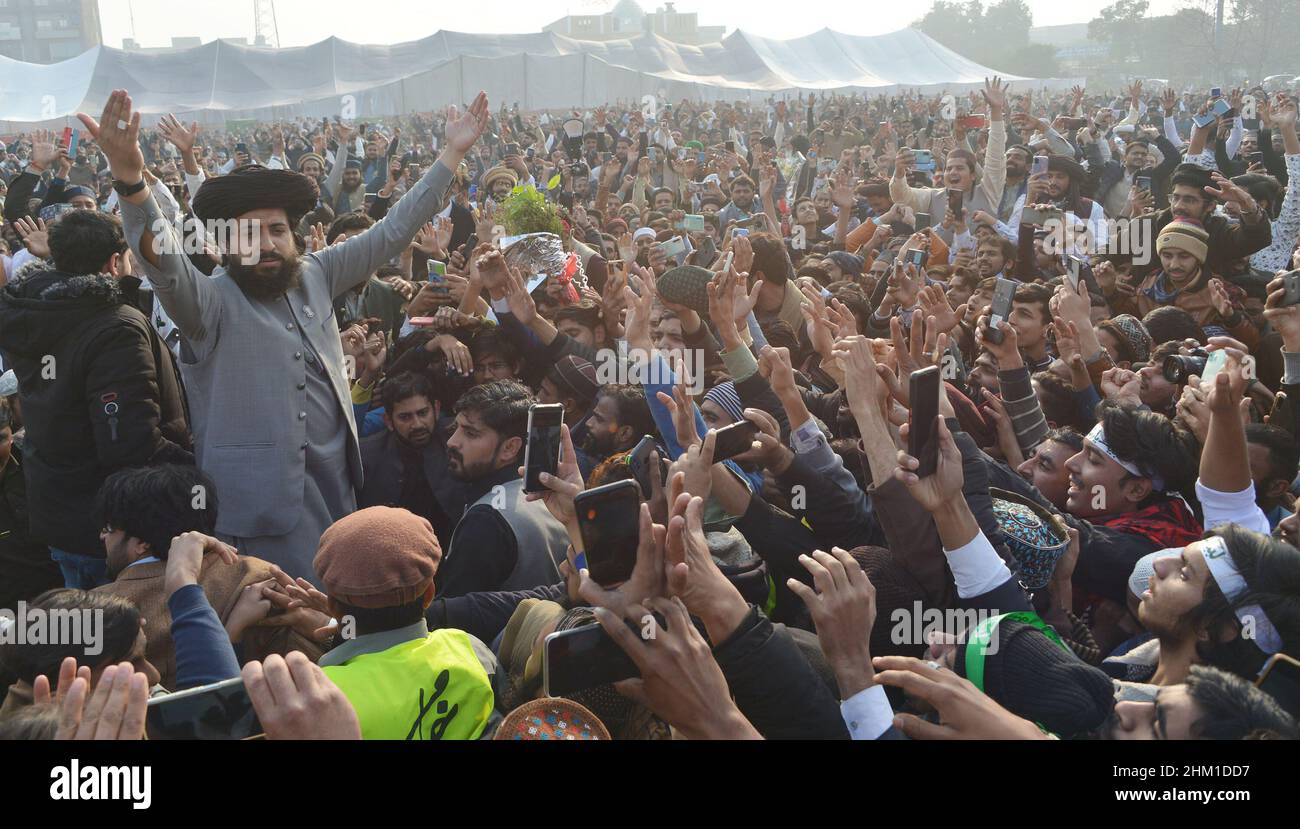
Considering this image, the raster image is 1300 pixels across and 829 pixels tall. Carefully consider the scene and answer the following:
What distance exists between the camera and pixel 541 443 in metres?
2.60

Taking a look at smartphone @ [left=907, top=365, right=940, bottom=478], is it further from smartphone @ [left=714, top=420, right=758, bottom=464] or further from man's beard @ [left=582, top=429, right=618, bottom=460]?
man's beard @ [left=582, top=429, right=618, bottom=460]

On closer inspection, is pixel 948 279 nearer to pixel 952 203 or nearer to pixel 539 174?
pixel 952 203

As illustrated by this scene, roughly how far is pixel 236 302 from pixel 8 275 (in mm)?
4333

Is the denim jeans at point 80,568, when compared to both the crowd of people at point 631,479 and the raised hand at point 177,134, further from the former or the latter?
the raised hand at point 177,134

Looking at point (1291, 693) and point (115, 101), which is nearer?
point (1291, 693)

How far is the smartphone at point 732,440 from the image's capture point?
97.4 inches

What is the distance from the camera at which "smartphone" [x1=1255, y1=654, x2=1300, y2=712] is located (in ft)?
5.94

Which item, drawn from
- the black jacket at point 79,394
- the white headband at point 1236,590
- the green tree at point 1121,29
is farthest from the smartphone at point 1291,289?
the green tree at point 1121,29

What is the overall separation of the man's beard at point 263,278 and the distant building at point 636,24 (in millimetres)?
45614

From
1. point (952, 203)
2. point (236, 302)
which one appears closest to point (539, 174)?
point (952, 203)

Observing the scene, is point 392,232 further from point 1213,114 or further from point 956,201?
point 1213,114

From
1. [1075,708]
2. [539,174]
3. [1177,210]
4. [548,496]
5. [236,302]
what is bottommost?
[1075,708]
